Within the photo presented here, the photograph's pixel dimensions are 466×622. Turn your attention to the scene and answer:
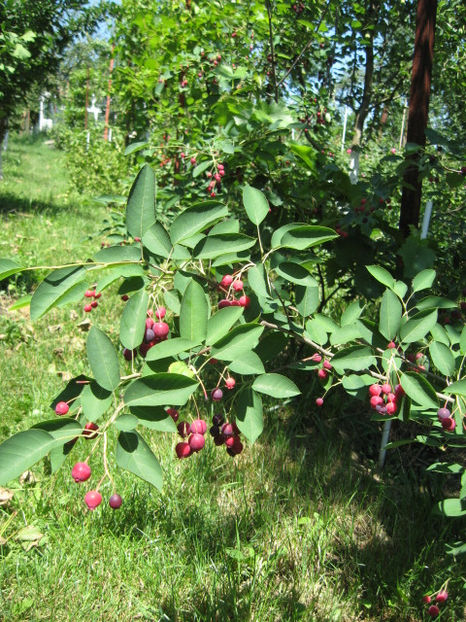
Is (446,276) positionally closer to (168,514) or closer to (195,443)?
(168,514)

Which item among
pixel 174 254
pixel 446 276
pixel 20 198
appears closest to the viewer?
pixel 174 254

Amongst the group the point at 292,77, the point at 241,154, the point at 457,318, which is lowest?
the point at 457,318

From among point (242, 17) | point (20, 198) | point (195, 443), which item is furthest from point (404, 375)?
point (20, 198)

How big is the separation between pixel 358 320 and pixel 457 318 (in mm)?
1040

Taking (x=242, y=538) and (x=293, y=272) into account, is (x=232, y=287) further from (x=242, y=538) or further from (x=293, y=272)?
(x=242, y=538)

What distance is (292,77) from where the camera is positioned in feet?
11.3


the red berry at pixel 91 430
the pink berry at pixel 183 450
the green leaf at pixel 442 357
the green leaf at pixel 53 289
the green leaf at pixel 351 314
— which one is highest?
the green leaf at pixel 53 289

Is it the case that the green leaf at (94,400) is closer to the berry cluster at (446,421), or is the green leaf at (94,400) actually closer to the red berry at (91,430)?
the red berry at (91,430)

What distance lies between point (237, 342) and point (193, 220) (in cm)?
23

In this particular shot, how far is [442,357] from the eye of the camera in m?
1.20

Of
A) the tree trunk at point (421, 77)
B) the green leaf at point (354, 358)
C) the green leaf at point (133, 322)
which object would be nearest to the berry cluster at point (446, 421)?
the green leaf at point (354, 358)

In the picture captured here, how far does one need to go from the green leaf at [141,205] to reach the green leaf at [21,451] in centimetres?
37

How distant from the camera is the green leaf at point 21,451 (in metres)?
0.68

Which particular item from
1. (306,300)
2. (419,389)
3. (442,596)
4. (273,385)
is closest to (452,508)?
(442,596)
